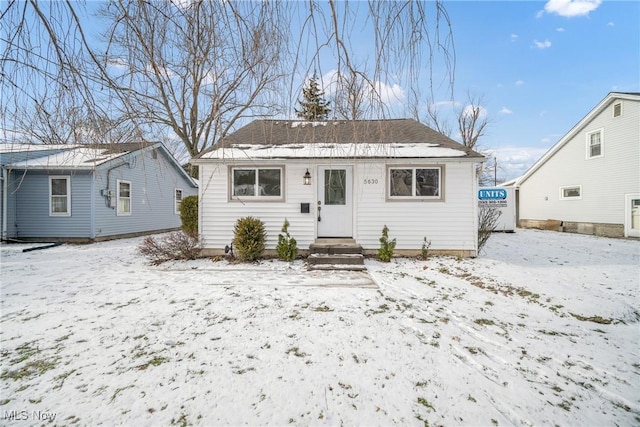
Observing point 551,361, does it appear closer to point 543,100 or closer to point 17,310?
point 543,100

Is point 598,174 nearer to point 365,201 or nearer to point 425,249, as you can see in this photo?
point 425,249

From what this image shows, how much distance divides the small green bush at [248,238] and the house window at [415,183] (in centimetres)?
367

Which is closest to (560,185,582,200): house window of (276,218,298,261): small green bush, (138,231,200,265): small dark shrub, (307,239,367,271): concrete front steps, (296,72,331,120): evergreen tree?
(307,239,367,271): concrete front steps

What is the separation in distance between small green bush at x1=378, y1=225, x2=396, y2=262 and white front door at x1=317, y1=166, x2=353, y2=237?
95 centimetres

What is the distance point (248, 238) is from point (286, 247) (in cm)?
98

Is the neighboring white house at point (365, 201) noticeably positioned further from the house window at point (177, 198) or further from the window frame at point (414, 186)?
the house window at point (177, 198)

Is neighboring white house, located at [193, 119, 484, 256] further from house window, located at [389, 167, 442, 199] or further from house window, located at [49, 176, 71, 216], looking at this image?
house window, located at [49, 176, 71, 216]

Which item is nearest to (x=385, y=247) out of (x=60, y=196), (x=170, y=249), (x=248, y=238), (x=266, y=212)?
(x=266, y=212)

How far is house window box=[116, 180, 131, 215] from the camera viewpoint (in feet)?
38.1

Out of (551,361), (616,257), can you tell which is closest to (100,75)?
(551,361)

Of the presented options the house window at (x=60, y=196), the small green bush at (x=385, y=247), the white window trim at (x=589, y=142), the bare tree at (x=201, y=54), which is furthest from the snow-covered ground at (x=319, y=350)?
the white window trim at (x=589, y=142)

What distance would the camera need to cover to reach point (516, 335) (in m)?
3.27

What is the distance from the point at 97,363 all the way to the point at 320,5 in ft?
12.0

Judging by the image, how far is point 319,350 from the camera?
2832 mm
